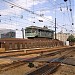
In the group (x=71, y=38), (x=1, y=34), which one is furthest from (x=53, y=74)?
(x=71, y=38)

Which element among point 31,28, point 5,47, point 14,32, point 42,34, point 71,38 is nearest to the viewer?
point 5,47

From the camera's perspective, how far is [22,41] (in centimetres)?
6384

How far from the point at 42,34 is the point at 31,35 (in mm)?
8385

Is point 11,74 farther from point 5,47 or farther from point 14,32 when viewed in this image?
point 14,32

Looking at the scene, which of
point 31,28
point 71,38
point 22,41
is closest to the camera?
point 22,41

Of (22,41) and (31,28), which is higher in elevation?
(31,28)

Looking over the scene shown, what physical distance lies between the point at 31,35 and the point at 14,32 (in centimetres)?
1951

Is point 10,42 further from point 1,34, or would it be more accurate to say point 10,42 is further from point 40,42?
point 1,34

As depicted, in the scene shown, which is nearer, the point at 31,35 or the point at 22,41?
the point at 22,41

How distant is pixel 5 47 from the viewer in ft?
177

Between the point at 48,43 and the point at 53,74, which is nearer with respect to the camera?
the point at 53,74

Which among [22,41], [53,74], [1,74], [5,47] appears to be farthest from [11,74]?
[22,41]

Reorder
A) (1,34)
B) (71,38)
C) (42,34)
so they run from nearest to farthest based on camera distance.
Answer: (42,34) < (1,34) < (71,38)

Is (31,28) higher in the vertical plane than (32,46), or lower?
higher
